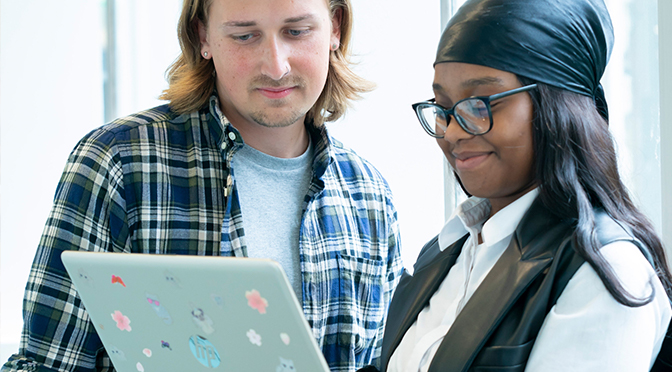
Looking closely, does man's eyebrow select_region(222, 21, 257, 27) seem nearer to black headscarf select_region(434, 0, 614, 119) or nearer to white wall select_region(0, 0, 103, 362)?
black headscarf select_region(434, 0, 614, 119)

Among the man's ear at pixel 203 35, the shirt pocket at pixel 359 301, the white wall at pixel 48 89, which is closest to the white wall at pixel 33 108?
the white wall at pixel 48 89

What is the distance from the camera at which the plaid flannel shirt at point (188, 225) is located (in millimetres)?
1276

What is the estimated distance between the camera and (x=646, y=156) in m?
1.60

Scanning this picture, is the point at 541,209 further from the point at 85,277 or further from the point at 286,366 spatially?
the point at 85,277

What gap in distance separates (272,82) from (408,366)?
75 cm

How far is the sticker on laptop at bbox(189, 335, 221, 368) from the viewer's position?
0.75 m

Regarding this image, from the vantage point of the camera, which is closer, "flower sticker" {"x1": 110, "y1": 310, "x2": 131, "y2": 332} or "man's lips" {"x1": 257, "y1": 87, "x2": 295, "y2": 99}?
"flower sticker" {"x1": 110, "y1": 310, "x2": 131, "y2": 332}

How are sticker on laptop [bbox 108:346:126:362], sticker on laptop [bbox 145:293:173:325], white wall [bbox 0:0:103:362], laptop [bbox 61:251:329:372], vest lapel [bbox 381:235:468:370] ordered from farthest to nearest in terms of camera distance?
white wall [bbox 0:0:103:362]
vest lapel [bbox 381:235:468:370]
sticker on laptop [bbox 108:346:126:362]
sticker on laptop [bbox 145:293:173:325]
laptop [bbox 61:251:329:372]

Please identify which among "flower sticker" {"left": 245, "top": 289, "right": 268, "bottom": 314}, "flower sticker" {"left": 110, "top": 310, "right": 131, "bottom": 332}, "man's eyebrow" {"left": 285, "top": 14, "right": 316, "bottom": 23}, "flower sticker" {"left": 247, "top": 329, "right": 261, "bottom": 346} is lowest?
"flower sticker" {"left": 110, "top": 310, "right": 131, "bottom": 332}

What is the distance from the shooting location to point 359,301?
1.61 meters

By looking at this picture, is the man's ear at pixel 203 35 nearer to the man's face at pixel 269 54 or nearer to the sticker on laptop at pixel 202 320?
the man's face at pixel 269 54

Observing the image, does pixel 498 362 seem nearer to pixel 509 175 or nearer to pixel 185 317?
pixel 509 175

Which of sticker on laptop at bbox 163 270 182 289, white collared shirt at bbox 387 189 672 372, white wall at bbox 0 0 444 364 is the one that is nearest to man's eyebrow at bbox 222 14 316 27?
white collared shirt at bbox 387 189 672 372

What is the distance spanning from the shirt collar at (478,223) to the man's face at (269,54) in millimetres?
505
